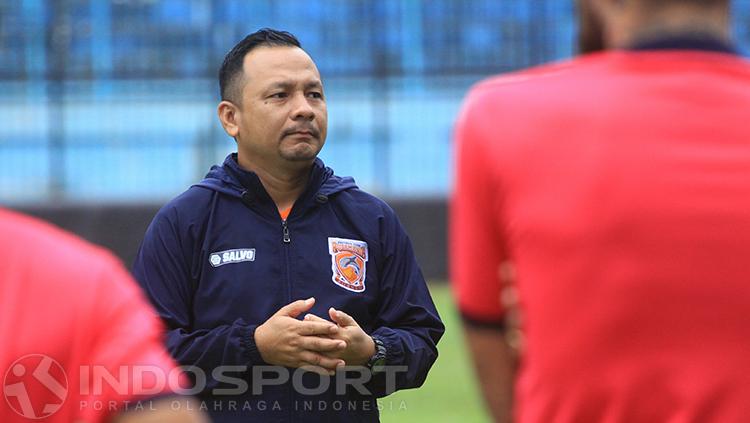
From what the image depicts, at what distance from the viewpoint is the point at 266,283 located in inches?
143

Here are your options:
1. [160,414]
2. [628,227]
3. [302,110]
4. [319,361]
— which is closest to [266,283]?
[319,361]

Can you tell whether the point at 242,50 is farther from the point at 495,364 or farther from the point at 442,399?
the point at 442,399

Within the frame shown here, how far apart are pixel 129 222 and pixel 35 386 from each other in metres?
13.5

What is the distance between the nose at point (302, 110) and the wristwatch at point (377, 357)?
655mm

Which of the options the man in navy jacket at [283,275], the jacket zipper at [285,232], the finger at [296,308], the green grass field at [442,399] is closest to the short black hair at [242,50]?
A: the man in navy jacket at [283,275]

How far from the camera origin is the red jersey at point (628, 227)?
1.83 m

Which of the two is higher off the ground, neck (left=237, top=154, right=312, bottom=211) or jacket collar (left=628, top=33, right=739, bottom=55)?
jacket collar (left=628, top=33, right=739, bottom=55)

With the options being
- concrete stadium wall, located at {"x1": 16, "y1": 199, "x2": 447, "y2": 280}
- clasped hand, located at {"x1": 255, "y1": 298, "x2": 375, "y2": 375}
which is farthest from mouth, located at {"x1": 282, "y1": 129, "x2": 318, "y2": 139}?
concrete stadium wall, located at {"x1": 16, "y1": 199, "x2": 447, "y2": 280}

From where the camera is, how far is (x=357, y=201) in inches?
153

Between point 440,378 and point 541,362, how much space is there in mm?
8241

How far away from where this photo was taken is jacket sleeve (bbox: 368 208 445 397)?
3.70m

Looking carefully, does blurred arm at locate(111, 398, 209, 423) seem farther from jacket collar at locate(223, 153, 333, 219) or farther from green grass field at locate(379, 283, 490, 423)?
green grass field at locate(379, 283, 490, 423)

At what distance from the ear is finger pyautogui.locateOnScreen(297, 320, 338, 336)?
0.72 meters

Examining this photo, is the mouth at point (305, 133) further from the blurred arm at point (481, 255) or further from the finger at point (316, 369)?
the blurred arm at point (481, 255)
